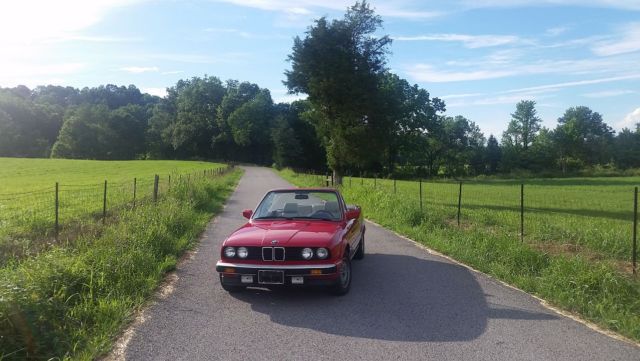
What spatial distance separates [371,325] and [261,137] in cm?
9721

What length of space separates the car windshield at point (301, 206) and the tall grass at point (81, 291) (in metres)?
1.94

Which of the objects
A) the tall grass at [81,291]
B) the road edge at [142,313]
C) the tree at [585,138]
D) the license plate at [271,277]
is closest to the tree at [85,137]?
the tree at [585,138]

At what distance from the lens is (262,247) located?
6.26 meters

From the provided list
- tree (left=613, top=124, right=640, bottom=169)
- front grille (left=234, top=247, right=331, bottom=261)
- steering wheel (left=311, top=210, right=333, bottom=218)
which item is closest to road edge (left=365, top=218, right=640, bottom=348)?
steering wheel (left=311, top=210, right=333, bottom=218)

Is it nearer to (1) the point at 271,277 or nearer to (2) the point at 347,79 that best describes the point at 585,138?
(2) the point at 347,79

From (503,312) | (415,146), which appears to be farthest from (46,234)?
(415,146)

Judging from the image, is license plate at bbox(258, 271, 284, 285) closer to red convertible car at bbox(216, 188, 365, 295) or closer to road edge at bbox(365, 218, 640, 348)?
red convertible car at bbox(216, 188, 365, 295)

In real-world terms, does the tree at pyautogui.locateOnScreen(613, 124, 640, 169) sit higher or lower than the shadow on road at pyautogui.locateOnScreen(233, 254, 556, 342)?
higher

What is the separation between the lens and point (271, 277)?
6121mm

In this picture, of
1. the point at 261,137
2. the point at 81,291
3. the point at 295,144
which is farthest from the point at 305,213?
the point at 261,137

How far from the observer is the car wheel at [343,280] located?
21.1ft

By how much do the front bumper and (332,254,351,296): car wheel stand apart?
18 centimetres

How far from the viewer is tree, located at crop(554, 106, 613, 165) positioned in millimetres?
91312

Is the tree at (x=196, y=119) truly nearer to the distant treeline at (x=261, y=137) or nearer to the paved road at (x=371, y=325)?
the distant treeline at (x=261, y=137)
